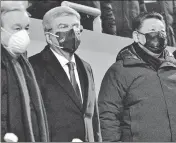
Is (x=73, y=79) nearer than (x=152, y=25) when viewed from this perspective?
Yes

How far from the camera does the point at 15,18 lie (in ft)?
9.34

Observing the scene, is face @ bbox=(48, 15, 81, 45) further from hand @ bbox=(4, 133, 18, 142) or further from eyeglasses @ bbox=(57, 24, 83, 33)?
hand @ bbox=(4, 133, 18, 142)

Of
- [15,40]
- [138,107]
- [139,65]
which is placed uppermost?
[15,40]

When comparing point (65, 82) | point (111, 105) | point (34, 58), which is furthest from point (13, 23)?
point (111, 105)

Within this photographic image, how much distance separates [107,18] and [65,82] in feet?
2.42

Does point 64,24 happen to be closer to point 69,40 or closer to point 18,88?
point 69,40

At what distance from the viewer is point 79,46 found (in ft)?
10.2

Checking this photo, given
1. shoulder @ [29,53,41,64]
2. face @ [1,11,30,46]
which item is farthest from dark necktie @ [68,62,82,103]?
face @ [1,11,30,46]

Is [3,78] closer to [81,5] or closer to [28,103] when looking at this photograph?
[28,103]

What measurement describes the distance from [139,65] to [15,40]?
93 centimetres

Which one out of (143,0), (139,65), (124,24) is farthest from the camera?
(143,0)

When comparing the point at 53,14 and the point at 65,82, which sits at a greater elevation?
the point at 53,14

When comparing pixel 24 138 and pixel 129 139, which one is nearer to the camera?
pixel 24 138

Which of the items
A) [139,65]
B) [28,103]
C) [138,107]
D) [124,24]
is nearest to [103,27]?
[124,24]
